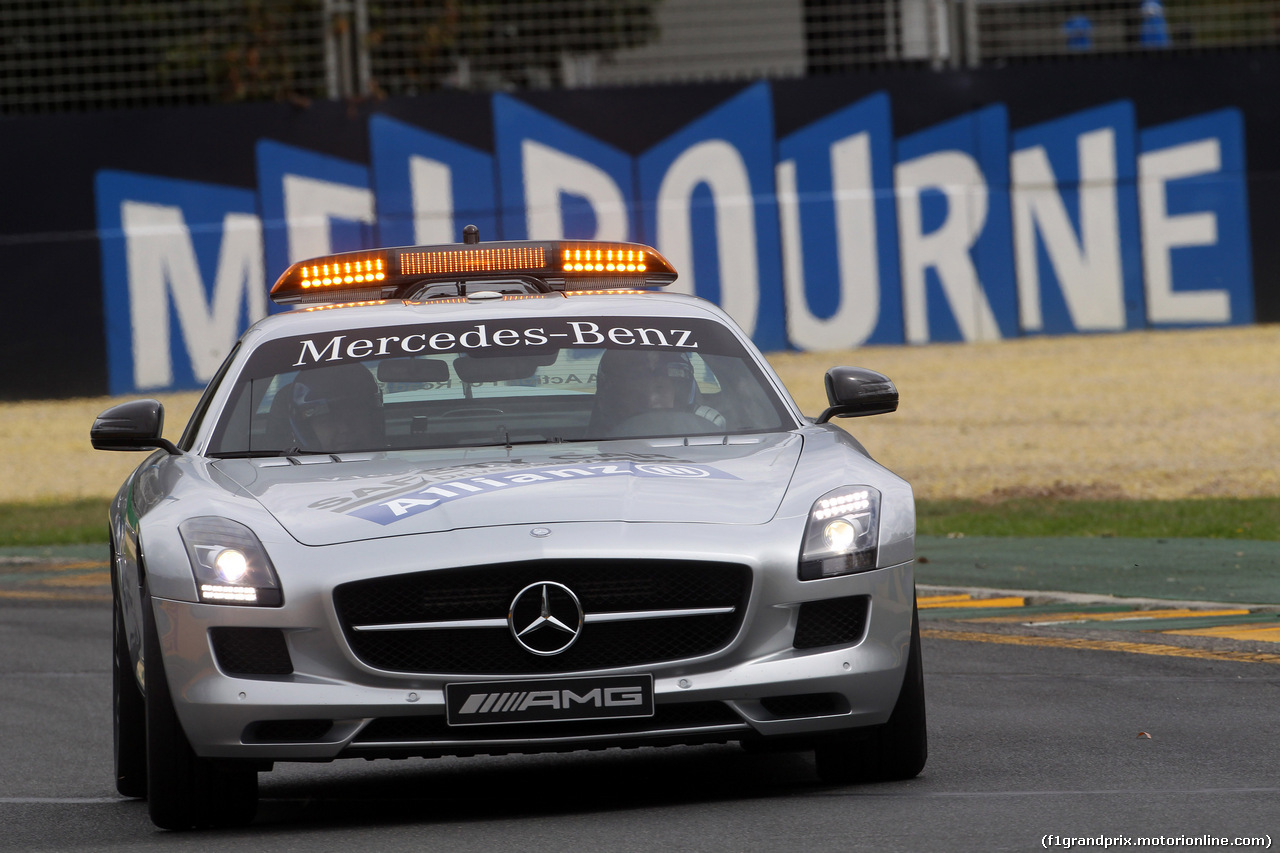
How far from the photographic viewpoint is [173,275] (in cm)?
2280

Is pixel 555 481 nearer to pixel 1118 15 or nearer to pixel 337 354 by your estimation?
pixel 337 354

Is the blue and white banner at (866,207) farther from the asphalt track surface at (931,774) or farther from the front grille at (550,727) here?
the front grille at (550,727)

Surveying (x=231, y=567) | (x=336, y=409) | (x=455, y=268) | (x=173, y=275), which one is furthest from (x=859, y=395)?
(x=173, y=275)

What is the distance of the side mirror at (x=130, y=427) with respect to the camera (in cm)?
647

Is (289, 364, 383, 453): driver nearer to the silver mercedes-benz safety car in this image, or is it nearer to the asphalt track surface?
the silver mercedes-benz safety car

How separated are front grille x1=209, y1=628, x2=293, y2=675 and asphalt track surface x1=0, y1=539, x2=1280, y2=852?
1.49 feet

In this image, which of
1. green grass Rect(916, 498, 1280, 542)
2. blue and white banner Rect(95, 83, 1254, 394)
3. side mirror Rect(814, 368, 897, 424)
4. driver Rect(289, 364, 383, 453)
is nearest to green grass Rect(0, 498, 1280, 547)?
green grass Rect(916, 498, 1280, 542)

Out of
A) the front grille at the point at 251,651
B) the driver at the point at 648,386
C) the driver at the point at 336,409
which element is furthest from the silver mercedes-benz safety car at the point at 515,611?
the driver at the point at 648,386

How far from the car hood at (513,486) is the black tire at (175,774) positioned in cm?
52

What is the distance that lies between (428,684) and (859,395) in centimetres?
190

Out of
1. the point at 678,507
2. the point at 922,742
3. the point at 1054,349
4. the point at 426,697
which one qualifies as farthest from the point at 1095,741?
the point at 1054,349

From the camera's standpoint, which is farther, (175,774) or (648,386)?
(648,386)

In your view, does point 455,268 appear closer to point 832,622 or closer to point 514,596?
point 514,596

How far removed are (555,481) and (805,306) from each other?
17639 millimetres
